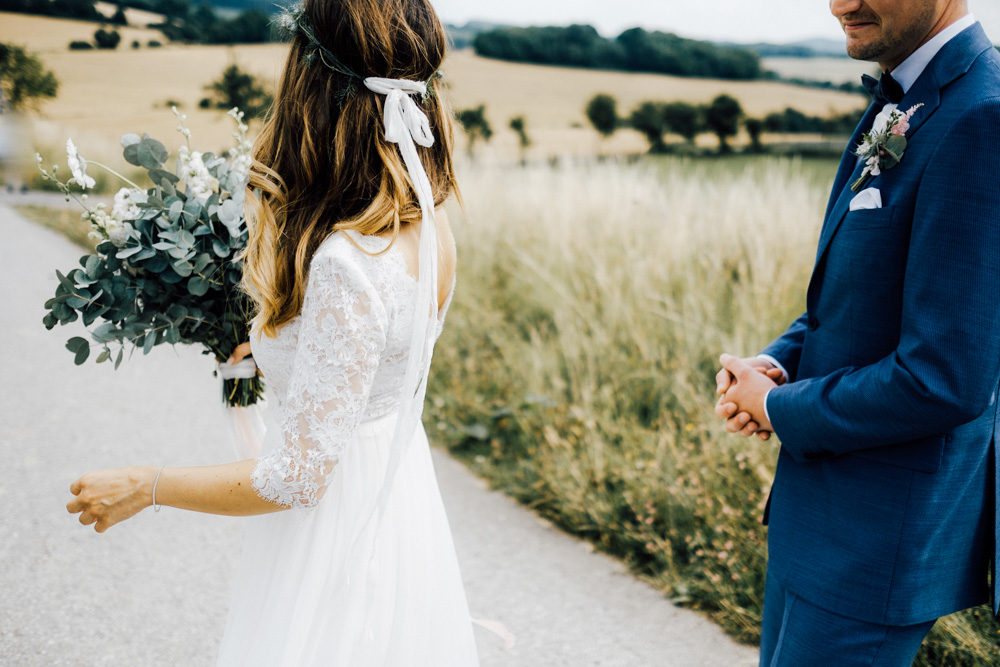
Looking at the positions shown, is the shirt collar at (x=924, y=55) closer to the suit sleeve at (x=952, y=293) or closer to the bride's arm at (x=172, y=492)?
the suit sleeve at (x=952, y=293)

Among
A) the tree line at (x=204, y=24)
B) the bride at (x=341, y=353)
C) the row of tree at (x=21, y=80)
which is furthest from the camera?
the tree line at (x=204, y=24)

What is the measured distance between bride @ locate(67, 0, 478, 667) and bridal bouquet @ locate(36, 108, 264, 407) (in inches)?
9.7

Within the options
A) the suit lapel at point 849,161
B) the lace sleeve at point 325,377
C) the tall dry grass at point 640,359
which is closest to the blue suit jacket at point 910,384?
the suit lapel at point 849,161

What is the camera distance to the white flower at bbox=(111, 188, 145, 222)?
169 centimetres

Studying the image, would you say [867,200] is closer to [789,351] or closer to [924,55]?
[924,55]

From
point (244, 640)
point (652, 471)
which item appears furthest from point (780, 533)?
point (652, 471)

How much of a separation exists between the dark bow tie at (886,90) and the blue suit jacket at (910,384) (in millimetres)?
64

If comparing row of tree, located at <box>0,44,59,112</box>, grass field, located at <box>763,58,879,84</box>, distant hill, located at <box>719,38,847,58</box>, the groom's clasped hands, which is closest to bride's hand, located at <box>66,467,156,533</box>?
the groom's clasped hands

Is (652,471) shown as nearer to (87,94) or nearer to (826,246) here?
(826,246)

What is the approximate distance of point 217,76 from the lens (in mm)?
8961

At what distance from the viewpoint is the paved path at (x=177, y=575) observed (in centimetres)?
270

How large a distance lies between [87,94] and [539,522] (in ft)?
26.1

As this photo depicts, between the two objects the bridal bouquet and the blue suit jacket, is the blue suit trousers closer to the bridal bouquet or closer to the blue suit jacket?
the blue suit jacket

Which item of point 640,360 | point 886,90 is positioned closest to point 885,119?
point 886,90
